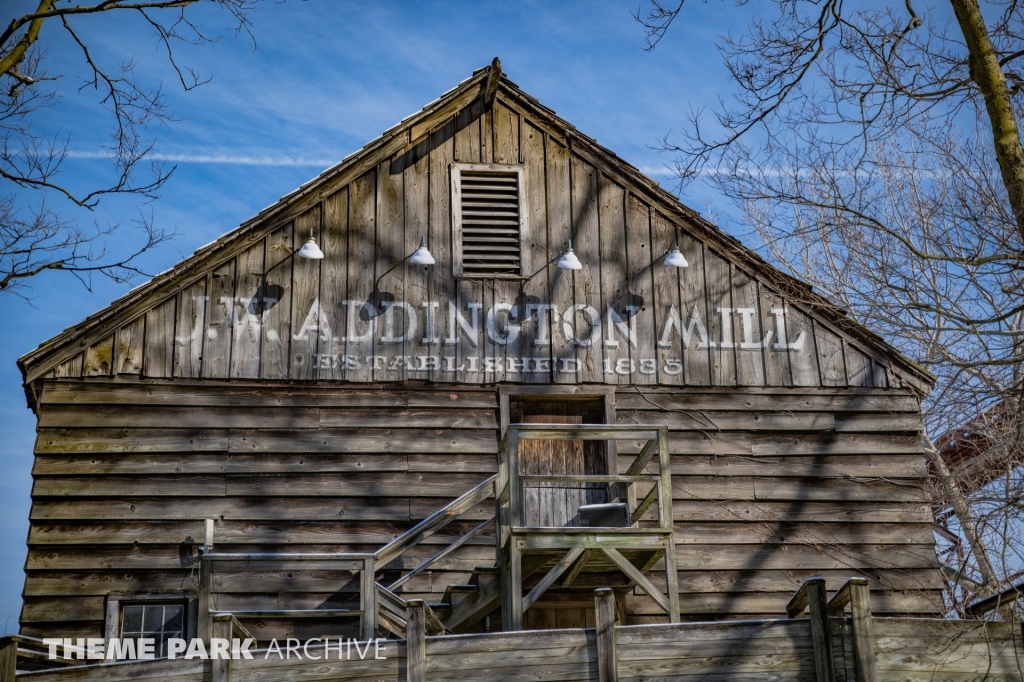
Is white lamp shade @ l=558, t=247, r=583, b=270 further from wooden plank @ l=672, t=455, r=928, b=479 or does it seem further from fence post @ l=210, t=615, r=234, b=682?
fence post @ l=210, t=615, r=234, b=682

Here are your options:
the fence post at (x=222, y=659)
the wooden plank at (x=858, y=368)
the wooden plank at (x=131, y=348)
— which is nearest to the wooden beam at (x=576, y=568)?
the fence post at (x=222, y=659)

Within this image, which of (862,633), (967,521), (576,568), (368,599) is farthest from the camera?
(576,568)

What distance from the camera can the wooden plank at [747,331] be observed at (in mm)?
14469

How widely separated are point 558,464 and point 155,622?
16.2 feet

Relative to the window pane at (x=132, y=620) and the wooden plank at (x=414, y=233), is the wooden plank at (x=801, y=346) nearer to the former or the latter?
the wooden plank at (x=414, y=233)

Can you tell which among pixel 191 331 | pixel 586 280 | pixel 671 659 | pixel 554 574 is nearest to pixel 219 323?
pixel 191 331

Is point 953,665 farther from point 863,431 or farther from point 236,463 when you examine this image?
point 236,463

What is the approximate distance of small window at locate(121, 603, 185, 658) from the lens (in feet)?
41.4

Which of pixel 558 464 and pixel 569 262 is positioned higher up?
pixel 569 262

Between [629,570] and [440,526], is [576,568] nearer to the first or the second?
[629,570]

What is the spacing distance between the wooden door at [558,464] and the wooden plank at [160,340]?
164 inches

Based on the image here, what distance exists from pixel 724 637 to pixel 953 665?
2.01 m

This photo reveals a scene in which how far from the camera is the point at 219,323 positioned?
1370 cm

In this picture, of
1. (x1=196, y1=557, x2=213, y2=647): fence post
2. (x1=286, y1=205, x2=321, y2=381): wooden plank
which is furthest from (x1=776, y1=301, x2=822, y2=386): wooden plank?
(x1=196, y1=557, x2=213, y2=647): fence post
